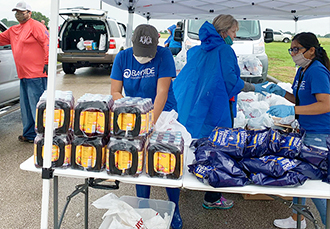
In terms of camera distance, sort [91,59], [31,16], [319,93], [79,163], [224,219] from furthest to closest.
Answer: [91,59], [31,16], [224,219], [319,93], [79,163]

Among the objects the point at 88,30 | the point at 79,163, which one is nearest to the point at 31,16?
the point at 79,163

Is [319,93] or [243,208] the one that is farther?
[243,208]

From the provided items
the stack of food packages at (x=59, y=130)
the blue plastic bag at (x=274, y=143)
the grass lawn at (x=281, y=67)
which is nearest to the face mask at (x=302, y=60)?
the blue plastic bag at (x=274, y=143)

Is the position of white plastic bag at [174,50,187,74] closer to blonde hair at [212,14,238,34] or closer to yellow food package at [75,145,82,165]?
blonde hair at [212,14,238,34]

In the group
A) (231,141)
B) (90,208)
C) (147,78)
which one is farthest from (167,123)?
(90,208)

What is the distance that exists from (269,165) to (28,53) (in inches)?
164

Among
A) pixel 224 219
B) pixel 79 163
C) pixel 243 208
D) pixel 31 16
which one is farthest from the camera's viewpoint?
pixel 31 16

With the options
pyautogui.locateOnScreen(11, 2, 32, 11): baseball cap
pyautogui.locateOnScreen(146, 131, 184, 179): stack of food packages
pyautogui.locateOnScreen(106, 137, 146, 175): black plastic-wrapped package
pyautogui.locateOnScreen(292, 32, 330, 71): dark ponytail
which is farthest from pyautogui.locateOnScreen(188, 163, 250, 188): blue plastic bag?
pyautogui.locateOnScreen(11, 2, 32, 11): baseball cap

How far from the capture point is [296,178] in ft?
7.00

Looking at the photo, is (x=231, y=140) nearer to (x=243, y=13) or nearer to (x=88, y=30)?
(x=243, y=13)

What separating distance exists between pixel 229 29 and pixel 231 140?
151 centimetres

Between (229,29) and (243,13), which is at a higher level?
(243,13)

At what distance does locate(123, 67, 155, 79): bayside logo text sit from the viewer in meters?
2.92

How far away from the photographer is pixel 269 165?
2.18 meters
